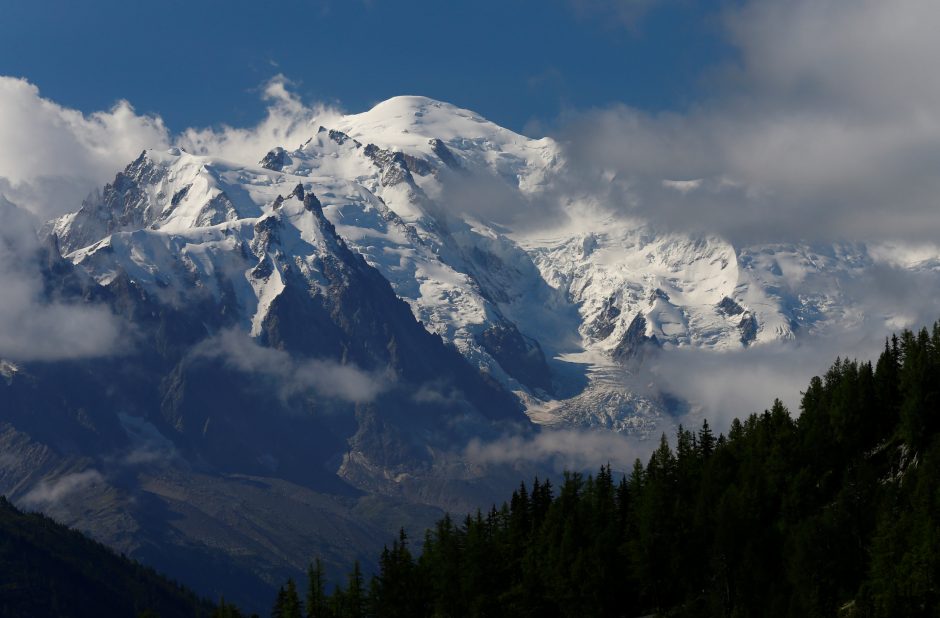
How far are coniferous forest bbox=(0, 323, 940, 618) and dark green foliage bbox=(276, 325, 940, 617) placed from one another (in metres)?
0.19

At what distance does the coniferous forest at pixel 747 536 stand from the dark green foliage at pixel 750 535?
186 millimetres

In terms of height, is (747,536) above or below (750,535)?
below

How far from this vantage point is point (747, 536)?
16575cm

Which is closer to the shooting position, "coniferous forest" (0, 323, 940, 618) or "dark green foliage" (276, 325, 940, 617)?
"dark green foliage" (276, 325, 940, 617)

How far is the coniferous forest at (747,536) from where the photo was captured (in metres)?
149

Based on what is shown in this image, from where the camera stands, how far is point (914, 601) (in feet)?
456

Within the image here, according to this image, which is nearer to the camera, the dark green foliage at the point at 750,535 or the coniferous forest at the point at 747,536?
the dark green foliage at the point at 750,535

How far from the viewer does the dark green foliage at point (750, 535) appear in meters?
149

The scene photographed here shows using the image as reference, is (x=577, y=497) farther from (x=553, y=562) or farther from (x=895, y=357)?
(x=895, y=357)

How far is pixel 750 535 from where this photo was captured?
165750mm

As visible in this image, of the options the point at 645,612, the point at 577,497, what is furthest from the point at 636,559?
the point at 577,497

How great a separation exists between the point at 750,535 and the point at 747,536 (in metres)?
0.34

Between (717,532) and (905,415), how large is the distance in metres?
26.3

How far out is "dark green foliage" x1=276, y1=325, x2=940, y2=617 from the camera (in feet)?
488
